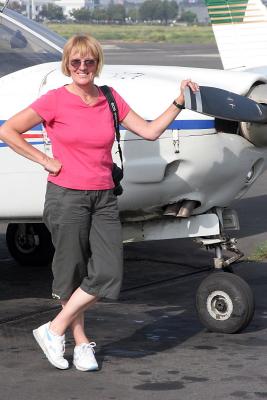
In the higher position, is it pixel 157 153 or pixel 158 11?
pixel 158 11

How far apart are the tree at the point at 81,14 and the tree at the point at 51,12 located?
3639 millimetres

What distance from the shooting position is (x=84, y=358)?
5188 millimetres

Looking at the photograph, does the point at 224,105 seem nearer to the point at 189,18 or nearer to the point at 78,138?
the point at 78,138

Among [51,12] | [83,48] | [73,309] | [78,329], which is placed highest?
[51,12]

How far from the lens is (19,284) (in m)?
7.32

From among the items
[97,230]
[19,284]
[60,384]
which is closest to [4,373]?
[60,384]

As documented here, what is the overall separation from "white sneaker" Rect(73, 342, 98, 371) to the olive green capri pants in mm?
269

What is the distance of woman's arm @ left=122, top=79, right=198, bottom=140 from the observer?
5.31m

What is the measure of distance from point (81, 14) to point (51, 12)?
60.7 ft

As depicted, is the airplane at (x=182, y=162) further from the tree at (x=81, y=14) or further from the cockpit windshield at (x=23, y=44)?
the tree at (x=81, y=14)

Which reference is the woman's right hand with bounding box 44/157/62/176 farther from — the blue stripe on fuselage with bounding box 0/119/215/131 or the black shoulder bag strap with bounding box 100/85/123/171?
the blue stripe on fuselage with bounding box 0/119/215/131

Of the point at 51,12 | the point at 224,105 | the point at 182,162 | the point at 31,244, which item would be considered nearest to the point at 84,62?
the point at 224,105

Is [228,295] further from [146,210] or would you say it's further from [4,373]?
[4,373]

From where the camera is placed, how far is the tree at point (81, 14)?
383 ft
